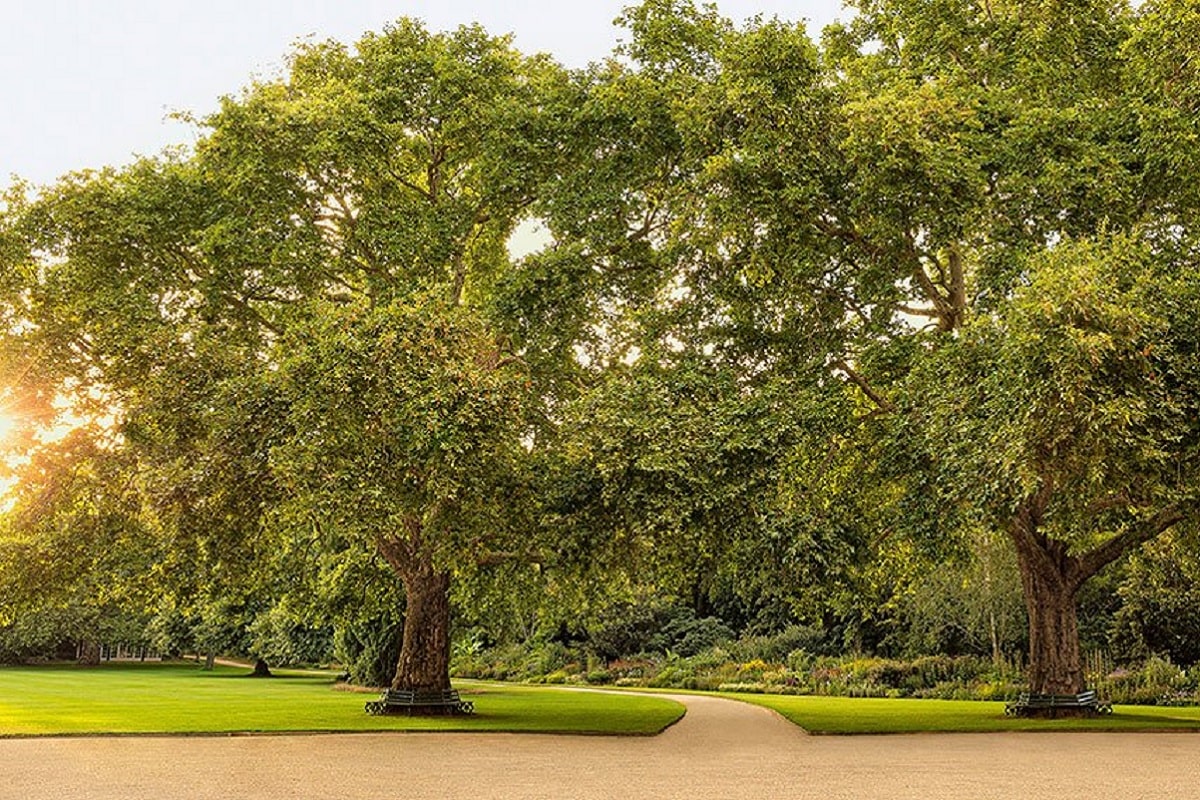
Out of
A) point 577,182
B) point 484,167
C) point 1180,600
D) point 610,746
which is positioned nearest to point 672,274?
point 577,182

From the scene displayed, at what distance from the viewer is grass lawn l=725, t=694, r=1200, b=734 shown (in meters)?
20.1

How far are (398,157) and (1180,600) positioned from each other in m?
26.8

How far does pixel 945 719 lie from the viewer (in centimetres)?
2248

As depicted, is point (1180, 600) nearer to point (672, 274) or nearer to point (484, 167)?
point (672, 274)

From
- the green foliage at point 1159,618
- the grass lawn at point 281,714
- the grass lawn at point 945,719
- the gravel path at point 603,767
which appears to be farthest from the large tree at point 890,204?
the green foliage at point 1159,618

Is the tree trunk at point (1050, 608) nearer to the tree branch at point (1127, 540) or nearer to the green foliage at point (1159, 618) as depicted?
the tree branch at point (1127, 540)

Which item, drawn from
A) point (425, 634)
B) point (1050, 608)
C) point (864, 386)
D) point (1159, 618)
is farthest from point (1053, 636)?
point (425, 634)

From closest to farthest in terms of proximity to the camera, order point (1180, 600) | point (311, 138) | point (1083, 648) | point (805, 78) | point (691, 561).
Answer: point (691, 561) → point (805, 78) → point (311, 138) → point (1180, 600) → point (1083, 648)

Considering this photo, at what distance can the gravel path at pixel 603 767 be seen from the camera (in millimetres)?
11398

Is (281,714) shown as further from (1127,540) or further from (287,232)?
(1127,540)

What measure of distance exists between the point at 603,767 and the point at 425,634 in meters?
11.2

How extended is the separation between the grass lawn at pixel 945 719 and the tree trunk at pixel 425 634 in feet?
26.7

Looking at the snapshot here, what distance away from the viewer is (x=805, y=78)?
2020 cm

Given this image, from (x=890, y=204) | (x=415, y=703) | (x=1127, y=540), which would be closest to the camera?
(x=890, y=204)
